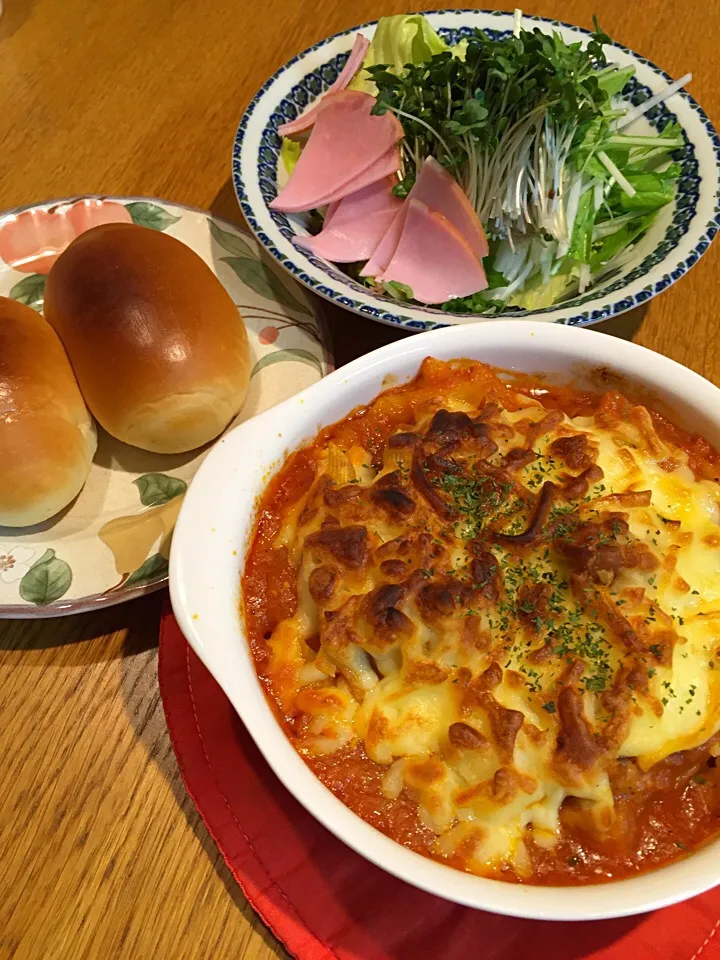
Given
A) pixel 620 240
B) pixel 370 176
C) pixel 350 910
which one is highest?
pixel 370 176

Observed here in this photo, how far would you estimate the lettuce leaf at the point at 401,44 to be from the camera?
2.36m

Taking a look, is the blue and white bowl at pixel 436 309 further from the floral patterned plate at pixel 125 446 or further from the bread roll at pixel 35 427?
the bread roll at pixel 35 427

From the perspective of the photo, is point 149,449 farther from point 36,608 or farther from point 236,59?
point 236,59

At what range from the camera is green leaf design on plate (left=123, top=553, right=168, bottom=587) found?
1.60m

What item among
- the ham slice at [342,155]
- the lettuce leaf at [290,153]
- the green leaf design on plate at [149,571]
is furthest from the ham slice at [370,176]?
the green leaf design on plate at [149,571]

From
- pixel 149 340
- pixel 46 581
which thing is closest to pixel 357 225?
pixel 149 340

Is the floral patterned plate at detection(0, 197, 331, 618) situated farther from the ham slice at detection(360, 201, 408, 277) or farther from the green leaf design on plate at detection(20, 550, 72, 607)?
the ham slice at detection(360, 201, 408, 277)

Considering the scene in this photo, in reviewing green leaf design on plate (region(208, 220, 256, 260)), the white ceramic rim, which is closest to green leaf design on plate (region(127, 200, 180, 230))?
green leaf design on plate (region(208, 220, 256, 260))

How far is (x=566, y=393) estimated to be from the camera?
5.24ft

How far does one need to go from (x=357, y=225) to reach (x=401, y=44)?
2.32ft

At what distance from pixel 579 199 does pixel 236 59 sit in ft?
5.03

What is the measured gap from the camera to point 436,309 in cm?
205

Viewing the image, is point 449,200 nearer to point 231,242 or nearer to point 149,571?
point 231,242

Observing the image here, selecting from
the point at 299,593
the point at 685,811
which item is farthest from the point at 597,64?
the point at 685,811
